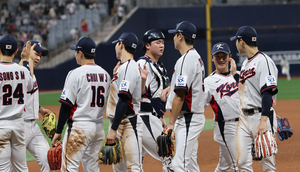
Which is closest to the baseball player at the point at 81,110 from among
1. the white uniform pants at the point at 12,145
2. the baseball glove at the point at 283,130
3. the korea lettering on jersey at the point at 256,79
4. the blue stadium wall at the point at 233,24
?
the white uniform pants at the point at 12,145

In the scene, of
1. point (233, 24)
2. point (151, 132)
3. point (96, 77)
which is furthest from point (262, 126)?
point (233, 24)

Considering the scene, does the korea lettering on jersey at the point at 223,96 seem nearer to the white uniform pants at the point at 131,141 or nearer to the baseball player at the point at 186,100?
the baseball player at the point at 186,100

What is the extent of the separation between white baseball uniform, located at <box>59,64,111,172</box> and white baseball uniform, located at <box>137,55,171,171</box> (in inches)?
32.3

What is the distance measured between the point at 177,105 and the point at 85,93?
1.11 m

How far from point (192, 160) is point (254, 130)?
3.09ft

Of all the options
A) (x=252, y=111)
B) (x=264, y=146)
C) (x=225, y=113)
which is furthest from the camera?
(x=225, y=113)

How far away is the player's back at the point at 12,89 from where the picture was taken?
15.2 ft

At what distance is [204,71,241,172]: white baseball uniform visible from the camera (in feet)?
18.1

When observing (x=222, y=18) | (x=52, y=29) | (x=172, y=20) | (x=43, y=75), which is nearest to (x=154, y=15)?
(x=172, y=20)

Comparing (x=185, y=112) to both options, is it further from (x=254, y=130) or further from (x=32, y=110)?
(x=32, y=110)

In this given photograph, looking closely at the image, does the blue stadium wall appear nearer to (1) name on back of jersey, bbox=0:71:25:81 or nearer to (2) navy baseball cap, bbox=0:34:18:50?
(2) navy baseball cap, bbox=0:34:18:50

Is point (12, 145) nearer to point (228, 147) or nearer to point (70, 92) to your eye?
point (70, 92)

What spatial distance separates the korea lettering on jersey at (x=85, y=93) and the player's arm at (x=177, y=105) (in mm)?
878

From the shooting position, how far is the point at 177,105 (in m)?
4.42
